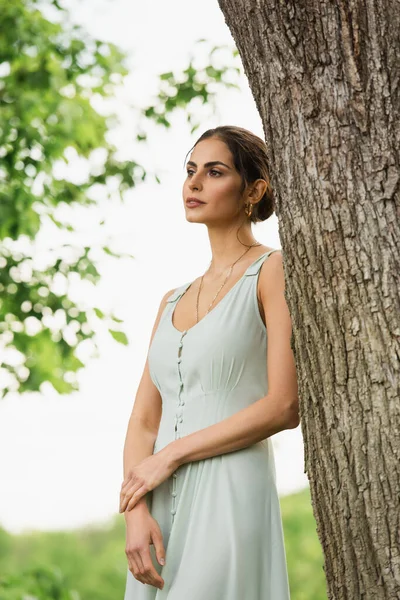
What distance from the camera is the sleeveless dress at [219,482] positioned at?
190 centimetres

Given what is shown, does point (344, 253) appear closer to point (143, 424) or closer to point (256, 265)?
point (256, 265)

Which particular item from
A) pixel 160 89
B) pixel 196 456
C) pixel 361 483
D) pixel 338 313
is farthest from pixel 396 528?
pixel 160 89

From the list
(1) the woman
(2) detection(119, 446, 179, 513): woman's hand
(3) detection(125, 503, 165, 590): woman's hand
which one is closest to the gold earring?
(1) the woman

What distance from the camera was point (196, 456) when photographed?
199 centimetres

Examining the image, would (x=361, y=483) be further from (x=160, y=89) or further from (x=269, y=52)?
(x=160, y=89)

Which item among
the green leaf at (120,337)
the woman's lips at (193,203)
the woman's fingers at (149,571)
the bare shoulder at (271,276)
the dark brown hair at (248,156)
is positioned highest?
the green leaf at (120,337)

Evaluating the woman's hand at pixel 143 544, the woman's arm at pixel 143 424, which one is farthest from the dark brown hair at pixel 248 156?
the woman's hand at pixel 143 544

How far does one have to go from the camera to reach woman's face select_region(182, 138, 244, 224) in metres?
2.25

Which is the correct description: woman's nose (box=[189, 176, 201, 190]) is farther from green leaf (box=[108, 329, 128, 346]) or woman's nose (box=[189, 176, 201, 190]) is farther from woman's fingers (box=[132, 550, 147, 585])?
green leaf (box=[108, 329, 128, 346])

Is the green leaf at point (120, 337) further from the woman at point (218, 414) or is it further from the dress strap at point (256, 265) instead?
the dress strap at point (256, 265)

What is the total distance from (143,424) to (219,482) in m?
0.40

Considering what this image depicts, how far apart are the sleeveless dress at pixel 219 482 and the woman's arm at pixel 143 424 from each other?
8 centimetres

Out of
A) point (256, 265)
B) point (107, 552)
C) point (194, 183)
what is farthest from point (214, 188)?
point (107, 552)

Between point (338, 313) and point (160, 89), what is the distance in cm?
413
